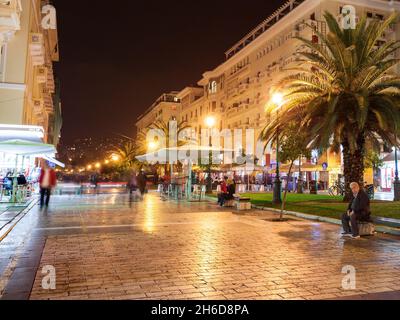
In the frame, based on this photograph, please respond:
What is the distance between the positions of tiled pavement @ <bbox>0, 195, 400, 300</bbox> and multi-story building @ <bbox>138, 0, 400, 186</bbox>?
26103mm

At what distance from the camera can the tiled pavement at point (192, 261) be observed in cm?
482

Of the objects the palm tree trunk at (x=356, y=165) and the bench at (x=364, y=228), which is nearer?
the bench at (x=364, y=228)

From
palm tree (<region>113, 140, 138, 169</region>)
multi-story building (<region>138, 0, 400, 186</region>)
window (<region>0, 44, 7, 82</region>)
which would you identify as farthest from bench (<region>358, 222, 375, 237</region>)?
palm tree (<region>113, 140, 138, 169</region>)

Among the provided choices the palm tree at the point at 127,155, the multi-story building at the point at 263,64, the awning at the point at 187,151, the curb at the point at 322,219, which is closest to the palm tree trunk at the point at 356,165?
the curb at the point at 322,219

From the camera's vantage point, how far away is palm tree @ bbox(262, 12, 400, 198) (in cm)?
1508

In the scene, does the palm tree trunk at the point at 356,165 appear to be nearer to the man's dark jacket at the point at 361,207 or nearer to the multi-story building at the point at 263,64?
the man's dark jacket at the point at 361,207

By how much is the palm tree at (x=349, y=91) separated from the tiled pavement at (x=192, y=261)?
6.18m

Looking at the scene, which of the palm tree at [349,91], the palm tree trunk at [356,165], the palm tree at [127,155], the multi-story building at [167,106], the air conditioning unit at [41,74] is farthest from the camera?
the multi-story building at [167,106]

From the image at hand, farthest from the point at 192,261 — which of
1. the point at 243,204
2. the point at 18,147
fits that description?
the point at 18,147

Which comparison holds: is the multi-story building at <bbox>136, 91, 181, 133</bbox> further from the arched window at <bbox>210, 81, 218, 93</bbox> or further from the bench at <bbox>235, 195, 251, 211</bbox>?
the bench at <bbox>235, 195, 251, 211</bbox>

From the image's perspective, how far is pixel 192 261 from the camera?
255 inches

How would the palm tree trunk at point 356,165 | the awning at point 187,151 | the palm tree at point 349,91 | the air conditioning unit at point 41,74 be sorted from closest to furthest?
the palm tree at point 349,91 → the palm tree trunk at point 356,165 → the awning at point 187,151 → the air conditioning unit at point 41,74
